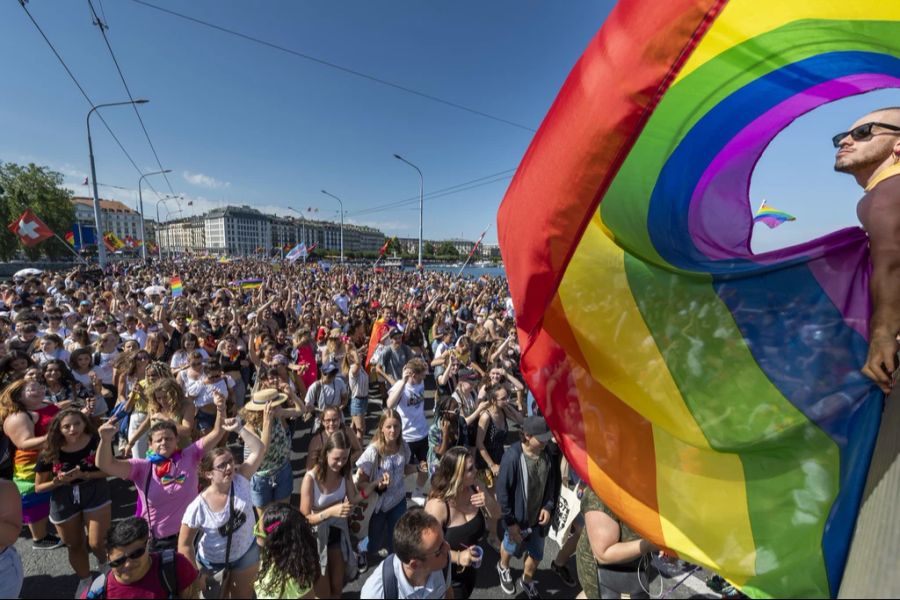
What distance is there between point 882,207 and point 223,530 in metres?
3.79

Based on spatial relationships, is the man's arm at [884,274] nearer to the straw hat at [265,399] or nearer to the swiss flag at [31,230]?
the straw hat at [265,399]

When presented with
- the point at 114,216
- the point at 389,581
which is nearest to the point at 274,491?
the point at 389,581

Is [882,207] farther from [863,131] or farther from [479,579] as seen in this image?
[479,579]

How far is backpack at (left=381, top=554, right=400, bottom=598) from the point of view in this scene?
215 centimetres

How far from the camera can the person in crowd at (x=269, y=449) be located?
3514 mm

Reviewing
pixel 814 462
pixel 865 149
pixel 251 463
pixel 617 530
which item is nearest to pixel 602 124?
pixel 865 149

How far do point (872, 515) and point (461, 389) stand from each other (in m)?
3.93

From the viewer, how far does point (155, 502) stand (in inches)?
117

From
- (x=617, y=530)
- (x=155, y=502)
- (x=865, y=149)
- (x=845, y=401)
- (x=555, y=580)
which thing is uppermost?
(x=865, y=149)

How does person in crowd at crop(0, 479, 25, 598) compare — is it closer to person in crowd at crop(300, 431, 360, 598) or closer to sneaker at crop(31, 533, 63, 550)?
sneaker at crop(31, 533, 63, 550)

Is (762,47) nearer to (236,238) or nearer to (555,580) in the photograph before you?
(555,580)

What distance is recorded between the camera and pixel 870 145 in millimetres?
1403

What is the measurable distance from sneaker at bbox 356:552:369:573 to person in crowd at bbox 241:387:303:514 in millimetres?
876

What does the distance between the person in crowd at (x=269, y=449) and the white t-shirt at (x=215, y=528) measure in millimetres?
602
